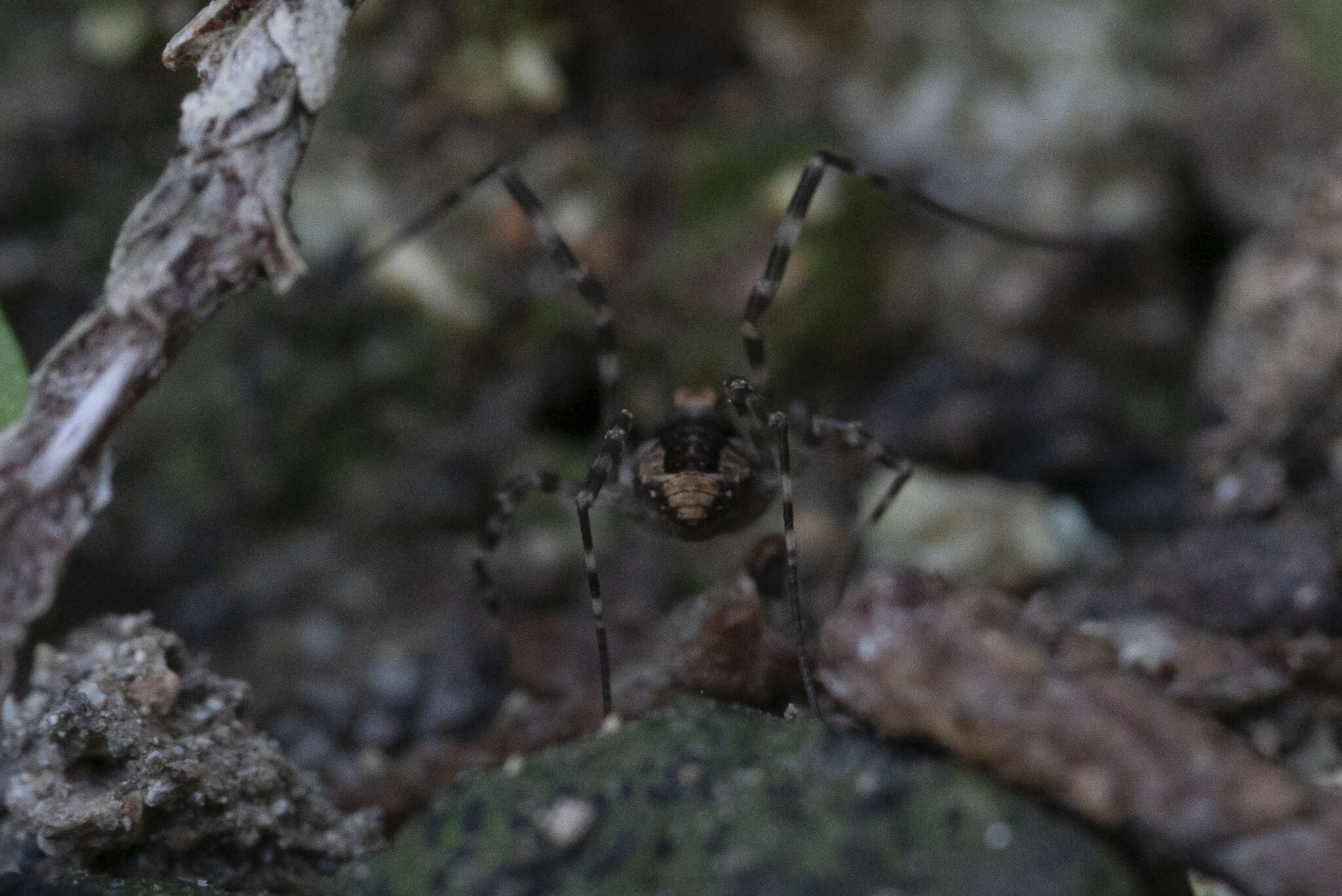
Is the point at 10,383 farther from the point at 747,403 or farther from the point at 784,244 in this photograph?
the point at 784,244

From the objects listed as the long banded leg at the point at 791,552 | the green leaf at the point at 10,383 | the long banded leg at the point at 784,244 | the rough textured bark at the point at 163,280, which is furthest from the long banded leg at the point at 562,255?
the green leaf at the point at 10,383

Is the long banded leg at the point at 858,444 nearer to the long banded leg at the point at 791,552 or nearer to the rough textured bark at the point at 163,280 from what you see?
the long banded leg at the point at 791,552

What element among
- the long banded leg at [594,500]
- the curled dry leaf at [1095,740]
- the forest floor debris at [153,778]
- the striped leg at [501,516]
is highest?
the striped leg at [501,516]

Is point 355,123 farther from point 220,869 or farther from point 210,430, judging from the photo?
point 220,869

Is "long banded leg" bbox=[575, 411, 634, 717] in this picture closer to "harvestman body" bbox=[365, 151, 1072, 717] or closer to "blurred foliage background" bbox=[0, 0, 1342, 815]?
"harvestman body" bbox=[365, 151, 1072, 717]

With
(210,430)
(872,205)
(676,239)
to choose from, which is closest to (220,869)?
(210,430)

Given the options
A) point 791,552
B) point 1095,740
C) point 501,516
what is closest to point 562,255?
point 501,516

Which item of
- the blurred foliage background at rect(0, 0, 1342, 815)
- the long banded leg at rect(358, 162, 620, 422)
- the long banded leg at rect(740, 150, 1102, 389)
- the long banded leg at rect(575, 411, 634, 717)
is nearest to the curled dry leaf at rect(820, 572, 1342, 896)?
the long banded leg at rect(575, 411, 634, 717)

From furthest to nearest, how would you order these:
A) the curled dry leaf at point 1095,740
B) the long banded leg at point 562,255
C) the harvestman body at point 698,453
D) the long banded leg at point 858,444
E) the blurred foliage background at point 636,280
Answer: the blurred foliage background at point 636,280 → the long banded leg at point 562,255 → the long banded leg at point 858,444 → the harvestman body at point 698,453 → the curled dry leaf at point 1095,740
